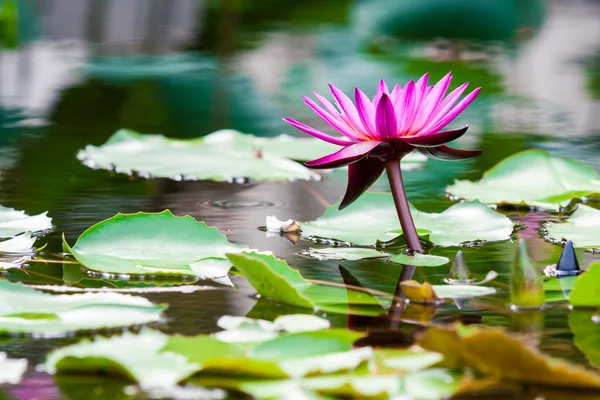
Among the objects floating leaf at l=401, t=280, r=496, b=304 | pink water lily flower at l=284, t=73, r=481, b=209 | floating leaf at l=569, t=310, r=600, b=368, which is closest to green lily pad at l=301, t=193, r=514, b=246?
pink water lily flower at l=284, t=73, r=481, b=209

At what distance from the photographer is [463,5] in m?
6.17

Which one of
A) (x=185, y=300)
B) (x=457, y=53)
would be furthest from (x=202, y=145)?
(x=457, y=53)

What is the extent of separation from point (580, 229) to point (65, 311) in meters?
0.88

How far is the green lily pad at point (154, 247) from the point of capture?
4.20ft

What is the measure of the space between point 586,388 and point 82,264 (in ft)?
2.48

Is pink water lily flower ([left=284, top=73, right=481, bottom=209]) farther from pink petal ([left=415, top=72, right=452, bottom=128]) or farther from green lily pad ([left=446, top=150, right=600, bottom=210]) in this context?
green lily pad ([left=446, top=150, right=600, bottom=210])

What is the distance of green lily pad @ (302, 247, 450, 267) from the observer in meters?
1.34

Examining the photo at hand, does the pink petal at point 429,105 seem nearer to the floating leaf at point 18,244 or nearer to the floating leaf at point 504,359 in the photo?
the floating leaf at point 504,359

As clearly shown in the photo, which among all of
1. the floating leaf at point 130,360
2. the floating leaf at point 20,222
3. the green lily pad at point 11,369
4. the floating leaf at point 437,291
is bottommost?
the green lily pad at point 11,369

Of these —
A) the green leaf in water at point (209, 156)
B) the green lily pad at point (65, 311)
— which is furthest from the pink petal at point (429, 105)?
the green leaf in water at point (209, 156)

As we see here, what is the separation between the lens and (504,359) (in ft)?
2.77

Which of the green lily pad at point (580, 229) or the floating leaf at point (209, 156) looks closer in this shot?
the green lily pad at point (580, 229)

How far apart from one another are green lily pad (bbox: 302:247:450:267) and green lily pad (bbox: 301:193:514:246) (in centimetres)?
5

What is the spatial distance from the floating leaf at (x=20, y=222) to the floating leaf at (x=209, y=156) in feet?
1.99
